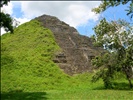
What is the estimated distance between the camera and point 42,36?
41969 millimetres

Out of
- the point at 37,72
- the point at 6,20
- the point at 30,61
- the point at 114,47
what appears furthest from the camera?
the point at 30,61

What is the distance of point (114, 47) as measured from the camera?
25.2 m

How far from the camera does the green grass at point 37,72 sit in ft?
80.2

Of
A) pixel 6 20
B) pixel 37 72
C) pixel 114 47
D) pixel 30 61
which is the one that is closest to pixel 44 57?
pixel 30 61

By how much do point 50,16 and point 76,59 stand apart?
15.1 meters

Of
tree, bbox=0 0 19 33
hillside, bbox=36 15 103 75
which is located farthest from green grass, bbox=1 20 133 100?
tree, bbox=0 0 19 33

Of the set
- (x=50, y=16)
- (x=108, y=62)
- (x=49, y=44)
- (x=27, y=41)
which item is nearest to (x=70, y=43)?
(x=49, y=44)

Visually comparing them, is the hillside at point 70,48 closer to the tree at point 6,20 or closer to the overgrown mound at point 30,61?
the overgrown mound at point 30,61

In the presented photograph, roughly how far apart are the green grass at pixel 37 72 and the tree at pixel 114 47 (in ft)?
6.24

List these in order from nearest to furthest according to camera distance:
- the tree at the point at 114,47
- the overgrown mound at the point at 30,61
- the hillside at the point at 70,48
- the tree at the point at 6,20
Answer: the tree at the point at 6,20 → the tree at the point at 114,47 → the overgrown mound at the point at 30,61 → the hillside at the point at 70,48

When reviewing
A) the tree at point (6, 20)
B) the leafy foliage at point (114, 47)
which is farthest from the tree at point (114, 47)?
the tree at point (6, 20)

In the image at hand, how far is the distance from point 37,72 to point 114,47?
10.4 m

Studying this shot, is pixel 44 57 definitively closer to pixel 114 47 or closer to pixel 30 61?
pixel 30 61

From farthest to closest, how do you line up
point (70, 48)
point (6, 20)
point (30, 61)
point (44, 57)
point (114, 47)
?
point (70, 48) → point (44, 57) → point (30, 61) → point (114, 47) → point (6, 20)
